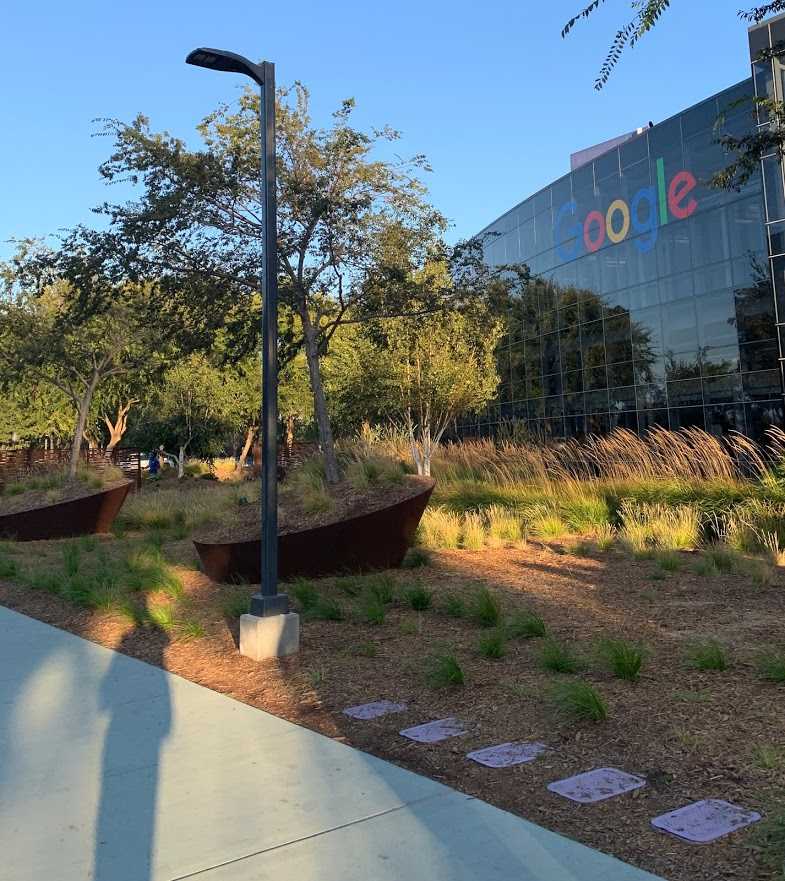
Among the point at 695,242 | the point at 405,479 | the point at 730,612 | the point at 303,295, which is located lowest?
the point at 730,612

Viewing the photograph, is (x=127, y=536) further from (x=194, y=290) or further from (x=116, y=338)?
(x=194, y=290)

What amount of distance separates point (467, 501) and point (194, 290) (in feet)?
22.8

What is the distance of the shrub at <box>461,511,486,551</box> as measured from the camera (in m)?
11.9

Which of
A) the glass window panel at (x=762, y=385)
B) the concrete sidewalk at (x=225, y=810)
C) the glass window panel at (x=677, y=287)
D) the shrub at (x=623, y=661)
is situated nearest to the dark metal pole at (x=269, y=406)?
the concrete sidewalk at (x=225, y=810)

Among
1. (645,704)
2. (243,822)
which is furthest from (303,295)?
(243,822)

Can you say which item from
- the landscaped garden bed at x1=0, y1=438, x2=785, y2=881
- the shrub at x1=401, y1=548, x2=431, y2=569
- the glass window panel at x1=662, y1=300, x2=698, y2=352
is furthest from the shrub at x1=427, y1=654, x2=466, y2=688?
the glass window panel at x1=662, y1=300, x2=698, y2=352

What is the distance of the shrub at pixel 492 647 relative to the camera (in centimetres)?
615

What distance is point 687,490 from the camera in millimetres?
12828

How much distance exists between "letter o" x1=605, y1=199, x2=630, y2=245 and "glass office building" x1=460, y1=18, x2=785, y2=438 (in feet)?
0.14

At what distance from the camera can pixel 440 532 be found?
1246 centimetres

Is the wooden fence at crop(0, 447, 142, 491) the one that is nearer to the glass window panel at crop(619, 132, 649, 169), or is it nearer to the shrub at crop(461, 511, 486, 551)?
the shrub at crop(461, 511, 486, 551)

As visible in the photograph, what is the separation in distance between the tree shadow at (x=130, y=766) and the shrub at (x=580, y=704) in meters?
2.25

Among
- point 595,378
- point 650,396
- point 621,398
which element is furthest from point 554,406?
point 650,396

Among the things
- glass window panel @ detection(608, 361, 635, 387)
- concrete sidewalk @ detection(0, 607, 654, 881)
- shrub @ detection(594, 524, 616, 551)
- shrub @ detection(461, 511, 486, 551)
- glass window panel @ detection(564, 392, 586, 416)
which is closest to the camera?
concrete sidewalk @ detection(0, 607, 654, 881)
